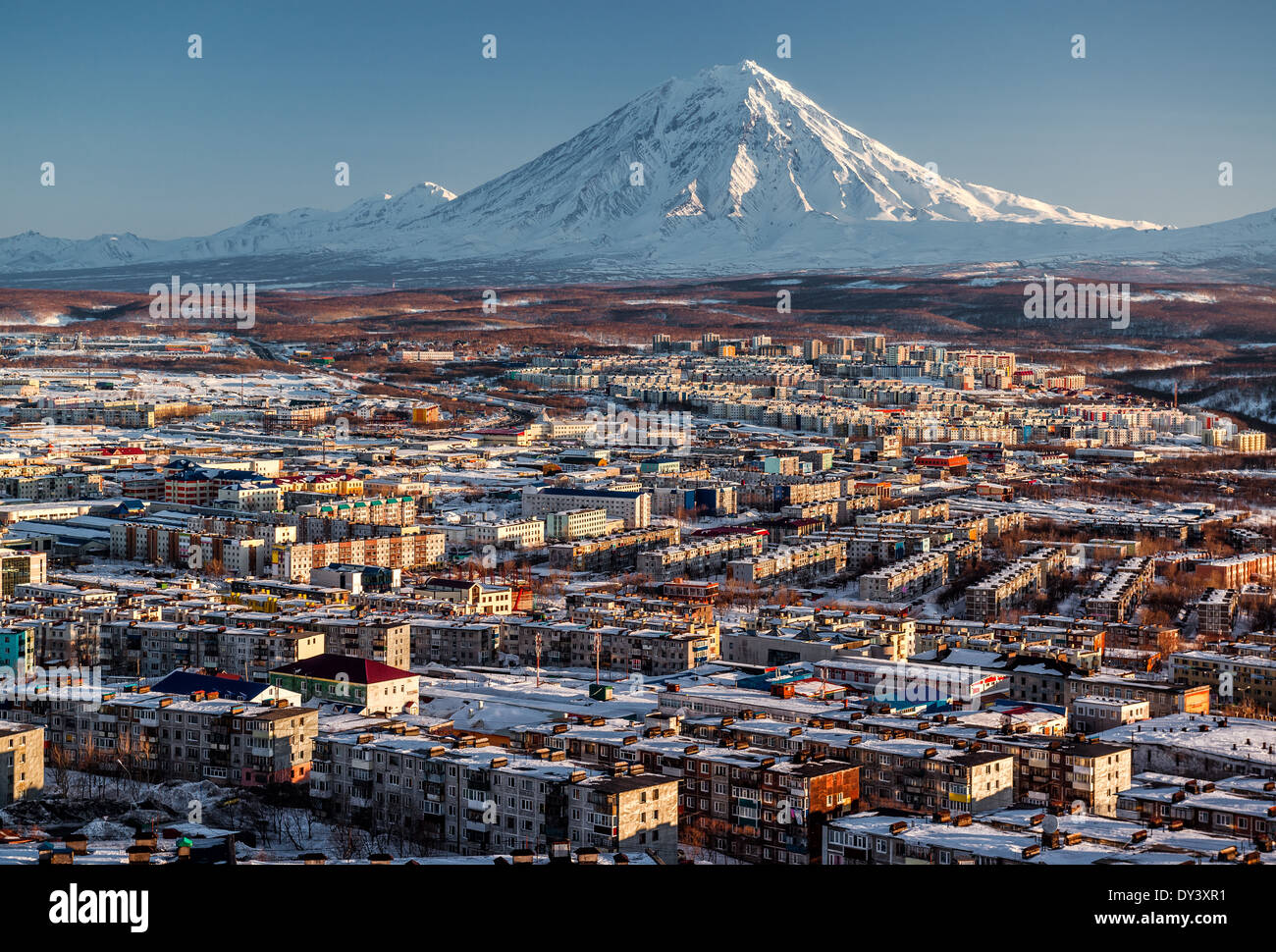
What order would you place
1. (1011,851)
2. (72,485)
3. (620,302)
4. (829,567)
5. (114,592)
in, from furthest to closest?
(620,302)
(72,485)
(829,567)
(114,592)
(1011,851)

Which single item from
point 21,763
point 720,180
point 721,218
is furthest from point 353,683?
point 720,180

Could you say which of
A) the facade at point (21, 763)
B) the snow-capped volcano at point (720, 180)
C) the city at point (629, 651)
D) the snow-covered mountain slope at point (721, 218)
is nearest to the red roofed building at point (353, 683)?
the city at point (629, 651)

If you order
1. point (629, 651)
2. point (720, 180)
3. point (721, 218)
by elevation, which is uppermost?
point (720, 180)

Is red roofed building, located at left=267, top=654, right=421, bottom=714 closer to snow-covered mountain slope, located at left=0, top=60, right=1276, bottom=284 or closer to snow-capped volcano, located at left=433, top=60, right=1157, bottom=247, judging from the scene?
snow-covered mountain slope, located at left=0, top=60, right=1276, bottom=284

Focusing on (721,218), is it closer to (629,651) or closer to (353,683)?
(629,651)

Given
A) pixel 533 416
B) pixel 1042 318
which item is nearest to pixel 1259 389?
pixel 533 416
